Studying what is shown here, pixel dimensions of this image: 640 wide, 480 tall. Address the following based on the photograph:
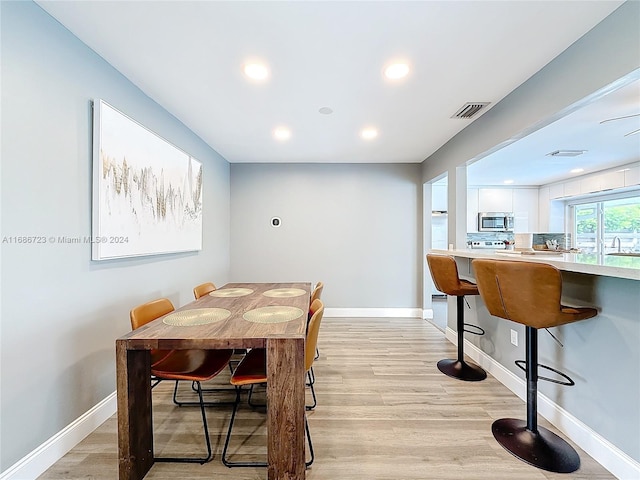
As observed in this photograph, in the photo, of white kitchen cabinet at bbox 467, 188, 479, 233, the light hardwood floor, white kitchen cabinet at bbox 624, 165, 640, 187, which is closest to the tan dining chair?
the light hardwood floor

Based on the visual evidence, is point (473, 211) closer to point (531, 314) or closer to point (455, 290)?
point (455, 290)

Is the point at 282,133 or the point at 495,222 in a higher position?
the point at 282,133

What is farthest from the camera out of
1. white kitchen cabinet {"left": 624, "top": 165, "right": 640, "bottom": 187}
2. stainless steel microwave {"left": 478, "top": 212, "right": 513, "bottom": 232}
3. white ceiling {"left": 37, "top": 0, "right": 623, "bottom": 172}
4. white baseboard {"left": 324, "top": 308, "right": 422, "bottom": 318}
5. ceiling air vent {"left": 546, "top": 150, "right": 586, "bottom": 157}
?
stainless steel microwave {"left": 478, "top": 212, "right": 513, "bottom": 232}

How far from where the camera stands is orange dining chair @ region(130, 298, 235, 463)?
5.26 feet

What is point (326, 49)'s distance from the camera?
1.78m

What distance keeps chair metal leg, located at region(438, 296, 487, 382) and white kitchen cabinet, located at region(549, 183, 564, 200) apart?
183 inches

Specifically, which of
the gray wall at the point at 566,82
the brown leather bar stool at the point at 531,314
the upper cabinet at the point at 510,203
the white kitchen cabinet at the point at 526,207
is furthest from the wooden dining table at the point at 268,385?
the white kitchen cabinet at the point at 526,207

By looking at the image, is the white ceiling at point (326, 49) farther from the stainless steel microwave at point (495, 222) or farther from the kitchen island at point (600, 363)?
the stainless steel microwave at point (495, 222)

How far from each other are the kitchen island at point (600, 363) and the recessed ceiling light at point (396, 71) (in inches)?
60.2

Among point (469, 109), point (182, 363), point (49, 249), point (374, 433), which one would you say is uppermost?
point (469, 109)

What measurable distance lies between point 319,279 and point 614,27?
12.4ft

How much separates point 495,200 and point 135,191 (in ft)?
21.0

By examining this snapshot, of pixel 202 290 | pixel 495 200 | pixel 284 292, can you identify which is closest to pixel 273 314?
pixel 284 292

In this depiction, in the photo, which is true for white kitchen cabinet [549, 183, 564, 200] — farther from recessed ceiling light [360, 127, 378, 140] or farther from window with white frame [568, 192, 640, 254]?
recessed ceiling light [360, 127, 378, 140]
